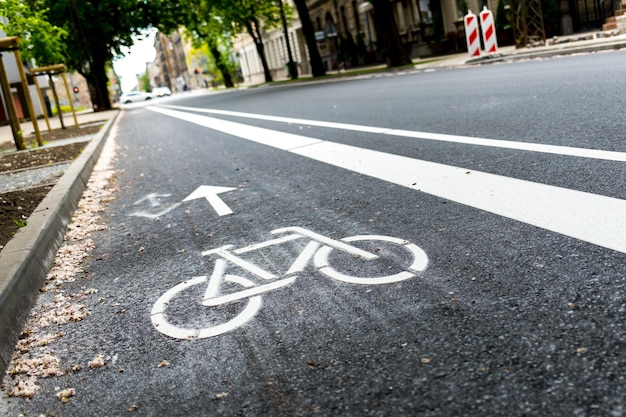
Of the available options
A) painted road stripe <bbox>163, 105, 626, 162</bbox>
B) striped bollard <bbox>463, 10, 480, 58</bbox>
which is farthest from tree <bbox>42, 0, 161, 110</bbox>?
painted road stripe <bbox>163, 105, 626, 162</bbox>

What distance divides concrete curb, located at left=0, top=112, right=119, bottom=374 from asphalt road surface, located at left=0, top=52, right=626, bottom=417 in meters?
0.24

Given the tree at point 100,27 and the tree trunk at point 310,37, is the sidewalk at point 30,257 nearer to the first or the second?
the tree trunk at point 310,37

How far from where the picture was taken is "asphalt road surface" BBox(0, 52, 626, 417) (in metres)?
2.12

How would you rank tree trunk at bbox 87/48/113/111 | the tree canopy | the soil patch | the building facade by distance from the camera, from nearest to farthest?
the soil patch < the building facade < the tree canopy < tree trunk at bbox 87/48/113/111

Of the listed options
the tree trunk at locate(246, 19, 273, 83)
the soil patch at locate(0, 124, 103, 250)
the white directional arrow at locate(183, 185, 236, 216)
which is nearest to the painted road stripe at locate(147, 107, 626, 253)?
the white directional arrow at locate(183, 185, 236, 216)

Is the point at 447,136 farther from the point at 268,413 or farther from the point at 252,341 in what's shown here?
the point at 268,413

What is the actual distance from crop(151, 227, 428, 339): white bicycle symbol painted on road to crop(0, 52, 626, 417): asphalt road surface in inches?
0.6

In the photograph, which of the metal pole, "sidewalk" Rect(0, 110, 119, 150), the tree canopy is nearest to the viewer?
the metal pole

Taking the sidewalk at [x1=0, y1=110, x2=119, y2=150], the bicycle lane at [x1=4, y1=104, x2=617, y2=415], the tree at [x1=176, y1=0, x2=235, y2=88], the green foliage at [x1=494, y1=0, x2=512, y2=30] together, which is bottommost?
the bicycle lane at [x1=4, y1=104, x2=617, y2=415]

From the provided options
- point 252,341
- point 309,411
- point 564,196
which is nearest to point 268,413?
point 309,411

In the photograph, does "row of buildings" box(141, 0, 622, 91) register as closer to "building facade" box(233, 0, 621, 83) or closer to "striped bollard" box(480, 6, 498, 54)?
"building facade" box(233, 0, 621, 83)

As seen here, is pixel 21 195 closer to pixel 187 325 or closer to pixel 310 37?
pixel 187 325

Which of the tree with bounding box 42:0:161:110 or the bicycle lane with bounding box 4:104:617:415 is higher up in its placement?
the tree with bounding box 42:0:161:110

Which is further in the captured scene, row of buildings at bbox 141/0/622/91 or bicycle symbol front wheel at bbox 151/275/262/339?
row of buildings at bbox 141/0/622/91
